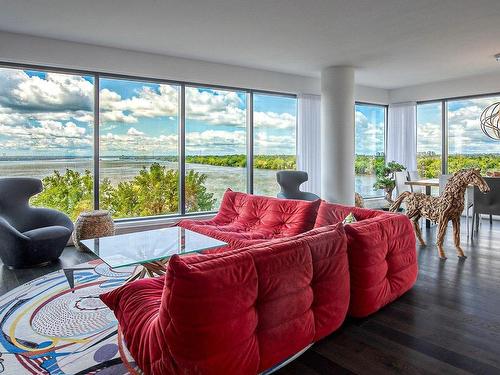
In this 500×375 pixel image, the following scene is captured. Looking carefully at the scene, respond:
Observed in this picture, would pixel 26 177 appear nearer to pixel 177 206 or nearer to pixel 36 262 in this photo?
pixel 36 262

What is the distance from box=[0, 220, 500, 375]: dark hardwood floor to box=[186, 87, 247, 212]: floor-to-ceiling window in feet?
9.46

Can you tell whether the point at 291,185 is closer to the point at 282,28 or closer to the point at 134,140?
the point at 282,28

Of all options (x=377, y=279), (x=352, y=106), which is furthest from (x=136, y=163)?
(x=377, y=279)

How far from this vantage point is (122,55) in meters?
5.20

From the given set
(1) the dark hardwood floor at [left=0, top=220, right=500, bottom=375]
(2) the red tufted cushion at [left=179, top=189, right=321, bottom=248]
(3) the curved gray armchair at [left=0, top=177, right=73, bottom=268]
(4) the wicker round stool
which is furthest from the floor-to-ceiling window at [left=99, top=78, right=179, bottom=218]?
(1) the dark hardwood floor at [left=0, top=220, right=500, bottom=375]

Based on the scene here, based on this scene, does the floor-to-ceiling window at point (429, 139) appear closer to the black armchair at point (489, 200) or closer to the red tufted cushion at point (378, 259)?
the black armchair at point (489, 200)

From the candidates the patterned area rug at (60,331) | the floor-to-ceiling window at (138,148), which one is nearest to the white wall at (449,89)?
the floor-to-ceiling window at (138,148)

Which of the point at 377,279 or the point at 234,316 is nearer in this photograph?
the point at 234,316

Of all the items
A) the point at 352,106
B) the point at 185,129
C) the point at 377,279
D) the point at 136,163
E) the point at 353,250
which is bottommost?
the point at 377,279

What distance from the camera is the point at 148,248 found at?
3020 millimetres

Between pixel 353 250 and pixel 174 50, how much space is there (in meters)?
4.04

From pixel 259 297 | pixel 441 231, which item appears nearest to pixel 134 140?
pixel 259 297

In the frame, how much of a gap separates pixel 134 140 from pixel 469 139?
6374mm

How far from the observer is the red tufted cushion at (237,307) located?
167 centimetres
